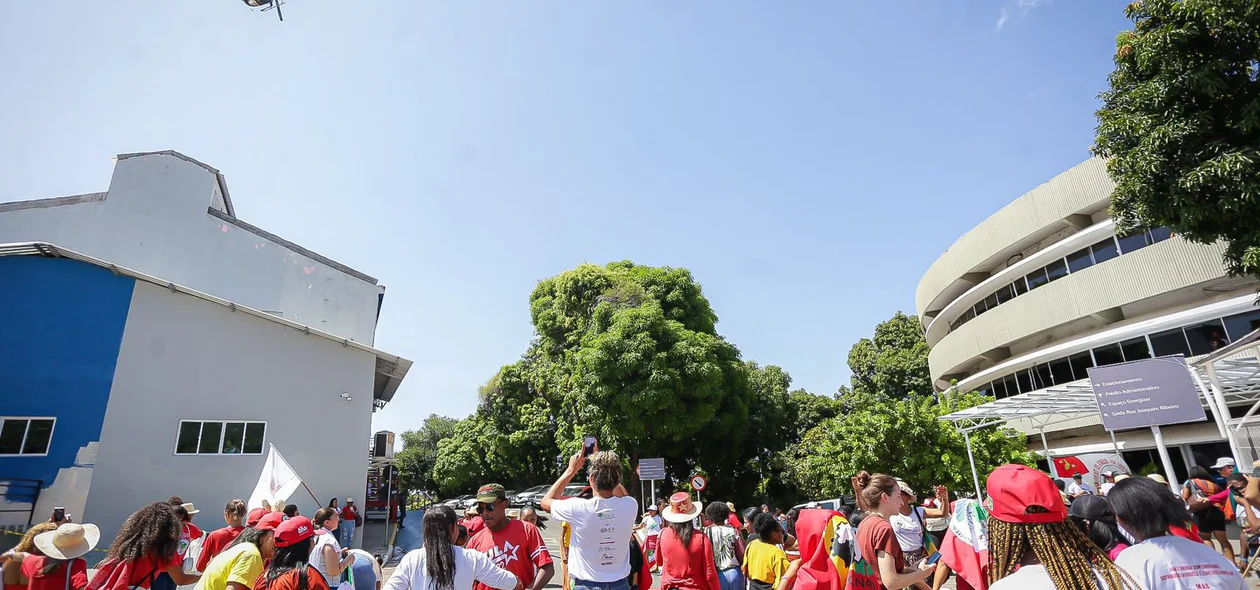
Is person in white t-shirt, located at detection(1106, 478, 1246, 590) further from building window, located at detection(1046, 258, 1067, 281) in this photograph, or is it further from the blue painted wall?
building window, located at detection(1046, 258, 1067, 281)

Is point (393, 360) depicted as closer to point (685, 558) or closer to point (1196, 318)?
point (685, 558)

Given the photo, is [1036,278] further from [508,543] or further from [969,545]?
[508,543]

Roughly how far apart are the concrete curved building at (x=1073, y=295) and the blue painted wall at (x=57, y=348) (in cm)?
2568

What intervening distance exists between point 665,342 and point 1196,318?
16.9 meters

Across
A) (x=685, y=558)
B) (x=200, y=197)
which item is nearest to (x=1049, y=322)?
(x=685, y=558)

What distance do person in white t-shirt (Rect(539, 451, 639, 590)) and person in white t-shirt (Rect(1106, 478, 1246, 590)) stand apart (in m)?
2.58

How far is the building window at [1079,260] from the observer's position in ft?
71.9

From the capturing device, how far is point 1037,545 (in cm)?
219

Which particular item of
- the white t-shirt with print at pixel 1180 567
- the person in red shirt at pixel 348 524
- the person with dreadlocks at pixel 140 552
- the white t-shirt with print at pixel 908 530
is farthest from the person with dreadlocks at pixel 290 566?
the person in red shirt at pixel 348 524

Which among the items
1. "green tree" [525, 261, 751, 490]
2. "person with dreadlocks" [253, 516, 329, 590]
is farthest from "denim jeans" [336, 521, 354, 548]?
"person with dreadlocks" [253, 516, 329, 590]

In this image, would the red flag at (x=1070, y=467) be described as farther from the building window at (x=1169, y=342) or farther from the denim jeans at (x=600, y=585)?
the denim jeans at (x=600, y=585)

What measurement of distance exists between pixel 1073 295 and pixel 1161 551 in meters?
23.6

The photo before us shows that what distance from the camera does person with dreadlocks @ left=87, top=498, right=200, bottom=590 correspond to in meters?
4.10

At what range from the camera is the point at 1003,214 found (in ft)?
83.9
